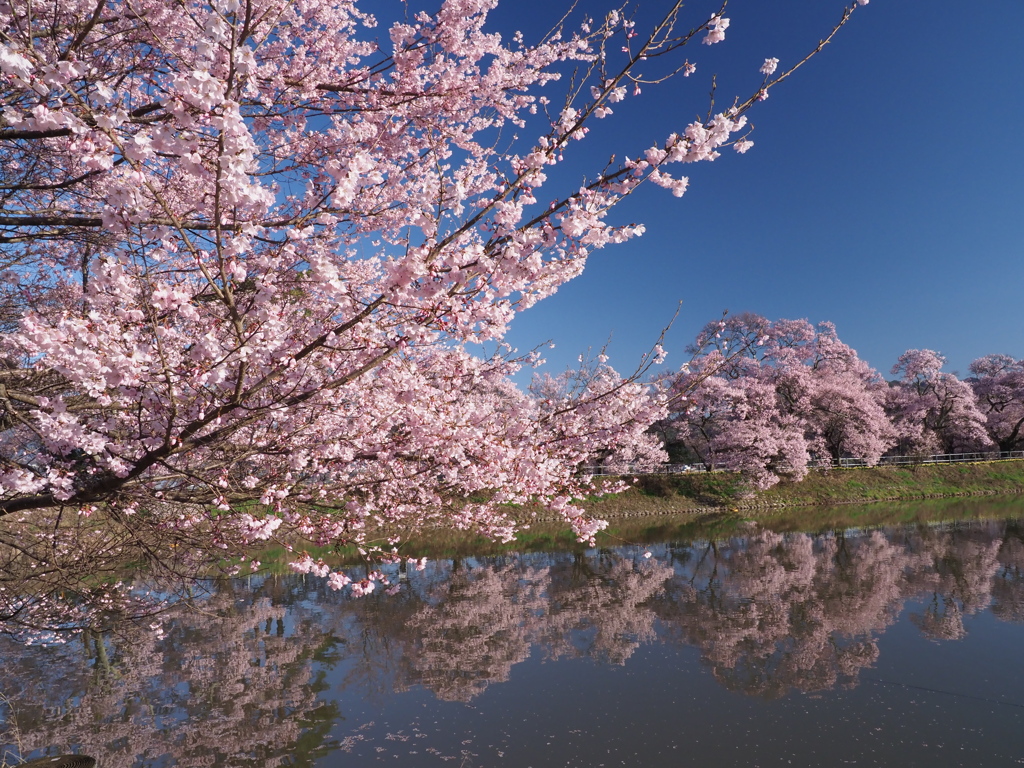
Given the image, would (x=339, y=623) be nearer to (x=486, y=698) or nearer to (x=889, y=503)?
(x=486, y=698)

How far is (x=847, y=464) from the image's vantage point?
38.2 meters

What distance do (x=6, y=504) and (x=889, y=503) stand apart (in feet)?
126

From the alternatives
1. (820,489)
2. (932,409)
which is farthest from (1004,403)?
(820,489)

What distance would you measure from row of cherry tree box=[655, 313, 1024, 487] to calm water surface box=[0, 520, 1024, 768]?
19110 millimetres

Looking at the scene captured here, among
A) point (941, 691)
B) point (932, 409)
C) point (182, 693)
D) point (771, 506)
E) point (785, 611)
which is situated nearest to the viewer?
point (941, 691)

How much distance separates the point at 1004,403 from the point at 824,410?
22.3m

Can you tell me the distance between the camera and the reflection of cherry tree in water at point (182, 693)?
6.90 m

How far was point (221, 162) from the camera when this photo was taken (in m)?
2.54

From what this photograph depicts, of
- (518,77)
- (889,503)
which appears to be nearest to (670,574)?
(518,77)

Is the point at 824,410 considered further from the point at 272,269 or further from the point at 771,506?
the point at 272,269

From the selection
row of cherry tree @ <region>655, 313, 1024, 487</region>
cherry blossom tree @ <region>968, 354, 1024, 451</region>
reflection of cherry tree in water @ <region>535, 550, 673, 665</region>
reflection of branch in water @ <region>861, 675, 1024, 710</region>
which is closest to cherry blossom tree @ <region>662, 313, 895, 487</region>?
row of cherry tree @ <region>655, 313, 1024, 487</region>

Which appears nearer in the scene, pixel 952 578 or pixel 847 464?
pixel 952 578

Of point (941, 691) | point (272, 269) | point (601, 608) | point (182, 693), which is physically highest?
point (272, 269)

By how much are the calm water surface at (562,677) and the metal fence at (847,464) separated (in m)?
19.0
